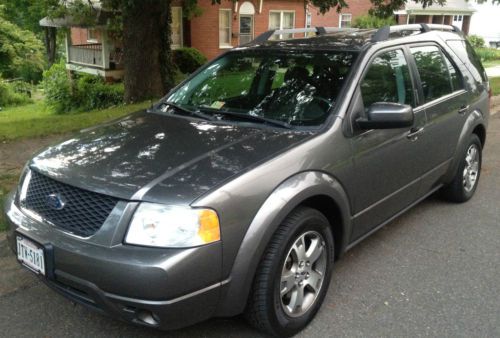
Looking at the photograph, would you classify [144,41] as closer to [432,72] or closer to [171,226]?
[432,72]

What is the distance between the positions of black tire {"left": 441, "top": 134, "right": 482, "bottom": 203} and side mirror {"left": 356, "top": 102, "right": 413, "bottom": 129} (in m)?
1.83

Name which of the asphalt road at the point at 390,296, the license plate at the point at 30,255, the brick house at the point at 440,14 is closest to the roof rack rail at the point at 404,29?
the asphalt road at the point at 390,296

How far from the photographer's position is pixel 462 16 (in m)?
38.7

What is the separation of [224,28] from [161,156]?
2124cm

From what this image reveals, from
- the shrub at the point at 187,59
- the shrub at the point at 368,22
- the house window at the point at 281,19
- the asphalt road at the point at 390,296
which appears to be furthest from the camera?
the shrub at the point at 368,22

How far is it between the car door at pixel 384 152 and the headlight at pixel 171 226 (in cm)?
120

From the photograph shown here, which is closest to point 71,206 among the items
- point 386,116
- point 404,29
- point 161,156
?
point 161,156

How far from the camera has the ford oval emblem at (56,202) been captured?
2782 mm

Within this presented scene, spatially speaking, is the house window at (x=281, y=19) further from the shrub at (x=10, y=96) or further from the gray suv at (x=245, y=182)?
the gray suv at (x=245, y=182)

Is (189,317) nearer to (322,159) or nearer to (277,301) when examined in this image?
(277,301)

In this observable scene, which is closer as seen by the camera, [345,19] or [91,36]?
[91,36]

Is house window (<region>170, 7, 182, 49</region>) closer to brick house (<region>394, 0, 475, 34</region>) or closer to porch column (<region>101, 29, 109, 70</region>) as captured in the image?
porch column (<region>101, 29, 109, 70</region>)

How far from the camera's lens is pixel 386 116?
3.33m

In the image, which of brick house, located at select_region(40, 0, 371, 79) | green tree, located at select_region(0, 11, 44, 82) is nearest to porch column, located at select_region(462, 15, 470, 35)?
brick house, located at select_region(40, 0, 371, 79)
